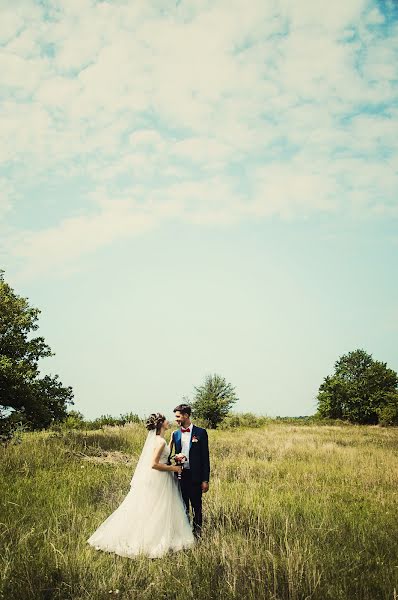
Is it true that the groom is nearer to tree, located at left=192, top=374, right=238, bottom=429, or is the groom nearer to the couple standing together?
the couple standing together

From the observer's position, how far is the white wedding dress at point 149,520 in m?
5.61

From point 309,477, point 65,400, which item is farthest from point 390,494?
point 65,400

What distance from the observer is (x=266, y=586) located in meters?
4.41

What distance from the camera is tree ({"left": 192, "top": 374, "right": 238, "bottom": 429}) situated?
3844 cm

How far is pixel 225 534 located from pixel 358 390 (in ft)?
197

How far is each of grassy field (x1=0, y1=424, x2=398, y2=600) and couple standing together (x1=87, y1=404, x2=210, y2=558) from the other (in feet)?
0.92

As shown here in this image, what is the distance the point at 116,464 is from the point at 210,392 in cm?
2770

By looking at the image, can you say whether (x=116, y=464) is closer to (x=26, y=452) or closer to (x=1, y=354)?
→ (x=26, y=452)

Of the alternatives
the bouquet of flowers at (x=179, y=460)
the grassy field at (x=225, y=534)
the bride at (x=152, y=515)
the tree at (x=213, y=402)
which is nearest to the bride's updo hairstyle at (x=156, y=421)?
the bride at (x=152, y=515)

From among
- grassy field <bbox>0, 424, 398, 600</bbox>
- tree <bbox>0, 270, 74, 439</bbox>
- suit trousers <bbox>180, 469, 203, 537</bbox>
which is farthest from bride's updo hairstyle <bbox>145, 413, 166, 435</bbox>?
tree <bbox>0, 270, 74, 439</bbox>

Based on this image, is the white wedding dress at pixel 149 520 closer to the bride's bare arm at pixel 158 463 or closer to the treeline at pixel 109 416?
the bride's bare arm at pixel 158 463

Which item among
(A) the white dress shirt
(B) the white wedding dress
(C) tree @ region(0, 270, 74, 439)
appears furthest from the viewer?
(C) tree @ region(0, 270, 74, 439)

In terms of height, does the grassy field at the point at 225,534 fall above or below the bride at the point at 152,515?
below

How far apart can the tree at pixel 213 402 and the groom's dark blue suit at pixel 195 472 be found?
105ft
